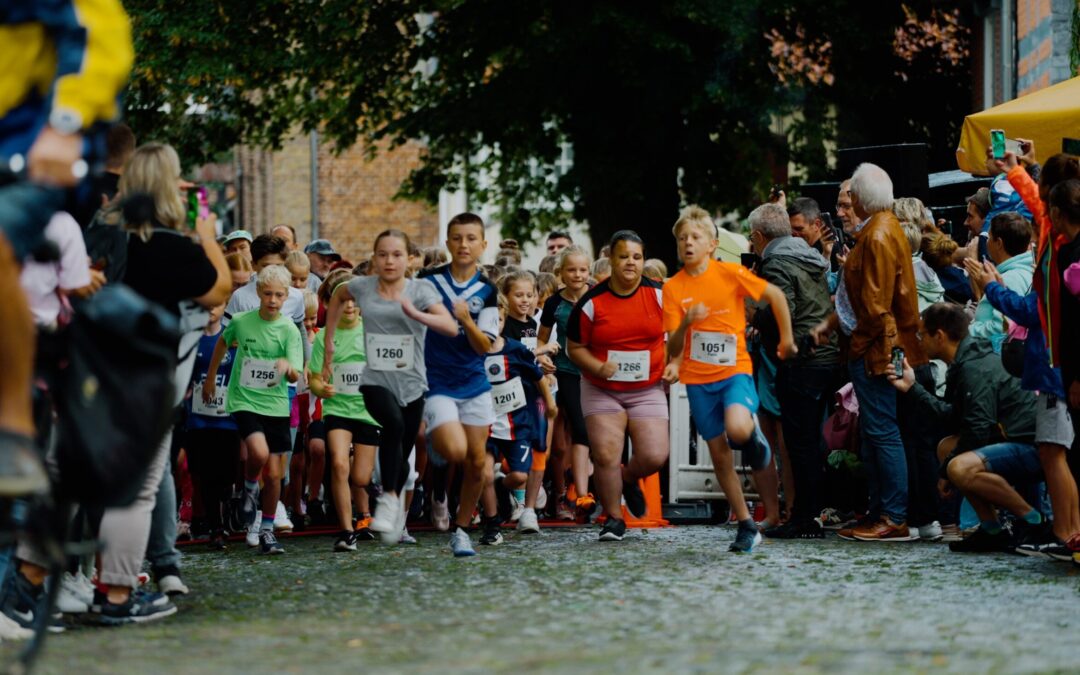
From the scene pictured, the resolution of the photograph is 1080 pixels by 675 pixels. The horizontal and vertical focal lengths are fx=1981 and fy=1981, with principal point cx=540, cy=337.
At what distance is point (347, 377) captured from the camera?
42.1ft

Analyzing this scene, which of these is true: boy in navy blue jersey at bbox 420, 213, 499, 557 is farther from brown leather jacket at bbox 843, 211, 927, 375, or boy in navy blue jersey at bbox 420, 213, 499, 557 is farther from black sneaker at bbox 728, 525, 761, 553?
brown leather jacket at bbox 843, 211, 927, 375

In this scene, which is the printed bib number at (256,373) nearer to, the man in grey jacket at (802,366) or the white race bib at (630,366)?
the white race bib at (630,366)

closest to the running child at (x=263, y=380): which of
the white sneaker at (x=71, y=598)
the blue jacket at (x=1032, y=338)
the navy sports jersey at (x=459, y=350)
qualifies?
the navy sports jersey at (x=459, y=350)

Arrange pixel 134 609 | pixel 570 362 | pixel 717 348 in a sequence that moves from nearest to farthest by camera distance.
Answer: pixel 134 609 < pixel 717 348 < pixel 570 362

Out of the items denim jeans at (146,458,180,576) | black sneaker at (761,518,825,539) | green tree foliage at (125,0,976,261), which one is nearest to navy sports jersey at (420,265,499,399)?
black sneaker at (761,518,825,539)

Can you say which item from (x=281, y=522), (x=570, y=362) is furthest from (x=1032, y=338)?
(x=281, y=522)

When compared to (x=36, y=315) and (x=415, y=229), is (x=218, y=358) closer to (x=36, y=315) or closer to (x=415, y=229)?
(x=36, y=315)

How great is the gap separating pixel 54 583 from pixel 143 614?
2.23 metres

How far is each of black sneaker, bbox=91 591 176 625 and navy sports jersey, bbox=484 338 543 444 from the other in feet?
17.1

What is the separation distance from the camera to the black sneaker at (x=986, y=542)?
37.5 feet

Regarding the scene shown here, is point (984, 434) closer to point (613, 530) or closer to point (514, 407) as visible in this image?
point (613, 530)

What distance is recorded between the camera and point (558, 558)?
36.3ft

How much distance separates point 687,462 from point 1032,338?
4.66 meters

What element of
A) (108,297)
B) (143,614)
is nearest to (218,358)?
(143,614)
